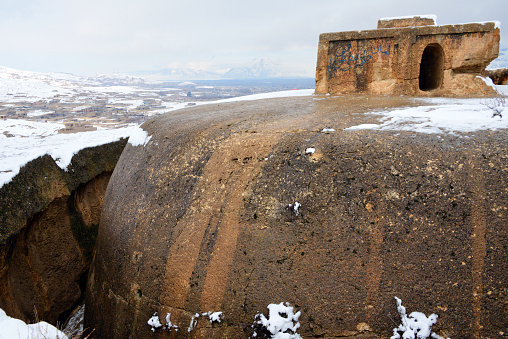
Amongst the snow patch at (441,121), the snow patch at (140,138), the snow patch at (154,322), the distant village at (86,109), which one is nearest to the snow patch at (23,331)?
the snow patch at (154,322)

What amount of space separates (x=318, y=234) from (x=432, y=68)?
255 inches

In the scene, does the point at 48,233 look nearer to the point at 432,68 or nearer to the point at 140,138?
the point at 140,138

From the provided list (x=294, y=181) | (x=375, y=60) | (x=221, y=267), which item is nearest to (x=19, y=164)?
(x=221, y=267)

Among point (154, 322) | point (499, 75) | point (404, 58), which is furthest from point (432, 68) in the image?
point (154, 322)

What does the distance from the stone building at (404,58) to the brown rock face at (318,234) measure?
Result: 142 inches

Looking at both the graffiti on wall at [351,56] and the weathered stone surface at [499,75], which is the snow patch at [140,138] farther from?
the weathered stone surface at [499,75]

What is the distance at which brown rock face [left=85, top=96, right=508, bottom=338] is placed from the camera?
7.50ft

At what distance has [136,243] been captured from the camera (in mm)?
3215

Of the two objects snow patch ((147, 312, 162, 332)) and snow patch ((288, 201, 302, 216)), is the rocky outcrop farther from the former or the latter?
snow patch ((288, 201, 302, 216))

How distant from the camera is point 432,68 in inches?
285

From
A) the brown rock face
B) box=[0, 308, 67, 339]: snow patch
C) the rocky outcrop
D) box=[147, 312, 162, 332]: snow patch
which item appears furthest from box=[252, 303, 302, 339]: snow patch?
the rocky outcrop

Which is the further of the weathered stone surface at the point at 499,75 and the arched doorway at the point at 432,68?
the weathered stone surface at the point at 499,75

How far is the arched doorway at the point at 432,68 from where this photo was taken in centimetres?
657

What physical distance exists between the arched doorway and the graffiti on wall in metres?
1.13
